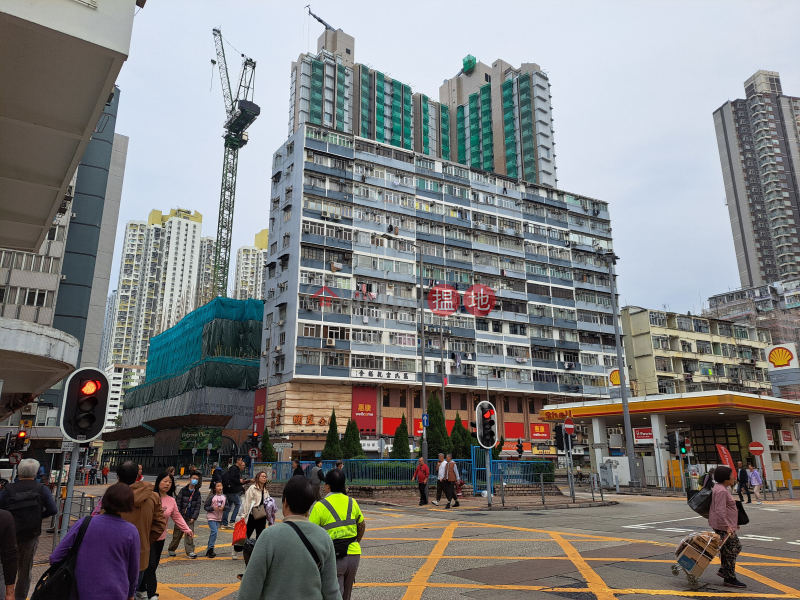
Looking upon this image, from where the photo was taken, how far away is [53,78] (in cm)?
901

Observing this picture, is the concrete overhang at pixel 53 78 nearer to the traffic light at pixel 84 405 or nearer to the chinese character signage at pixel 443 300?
the traffic light at pixel 84 405

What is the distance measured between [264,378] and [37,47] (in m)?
48.5

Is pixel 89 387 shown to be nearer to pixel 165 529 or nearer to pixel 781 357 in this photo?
pixel 165 529

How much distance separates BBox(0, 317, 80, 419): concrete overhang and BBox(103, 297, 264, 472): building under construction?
4276 cm

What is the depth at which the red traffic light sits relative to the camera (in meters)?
8.39

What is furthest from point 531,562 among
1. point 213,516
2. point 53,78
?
point 53,78

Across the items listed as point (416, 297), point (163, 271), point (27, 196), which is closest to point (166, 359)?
A: point (416, 297)

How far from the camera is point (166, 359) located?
79.8 meters

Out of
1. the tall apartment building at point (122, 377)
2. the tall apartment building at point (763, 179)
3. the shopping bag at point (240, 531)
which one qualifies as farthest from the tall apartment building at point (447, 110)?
the tall apartment building at point (122, 377)

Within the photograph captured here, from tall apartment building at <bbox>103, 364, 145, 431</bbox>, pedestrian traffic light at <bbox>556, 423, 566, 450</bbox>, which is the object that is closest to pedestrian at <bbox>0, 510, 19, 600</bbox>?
pedestrian traffic light at <bbox>556, 423, 566, 450</bbox>

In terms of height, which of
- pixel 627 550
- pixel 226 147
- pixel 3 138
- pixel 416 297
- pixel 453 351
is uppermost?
pixel 226 147

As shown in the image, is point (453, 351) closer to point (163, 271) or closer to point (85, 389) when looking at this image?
point (85, 389)

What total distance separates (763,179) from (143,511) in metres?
136

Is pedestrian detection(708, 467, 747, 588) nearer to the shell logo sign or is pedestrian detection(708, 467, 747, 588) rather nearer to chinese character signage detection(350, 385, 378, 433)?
the shell logo sign
